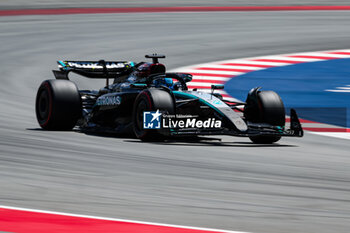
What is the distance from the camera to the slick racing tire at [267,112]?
1006 centimetres

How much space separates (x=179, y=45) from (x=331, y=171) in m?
14.7

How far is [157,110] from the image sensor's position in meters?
9.43

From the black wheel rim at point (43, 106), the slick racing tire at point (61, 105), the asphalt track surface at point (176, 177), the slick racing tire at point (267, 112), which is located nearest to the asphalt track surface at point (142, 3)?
the asphalt track surface at point (176, 177)

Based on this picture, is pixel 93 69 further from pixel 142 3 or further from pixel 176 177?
pixel 142 3

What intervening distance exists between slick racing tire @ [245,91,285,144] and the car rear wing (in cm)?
249

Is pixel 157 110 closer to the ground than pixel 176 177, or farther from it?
farther from it

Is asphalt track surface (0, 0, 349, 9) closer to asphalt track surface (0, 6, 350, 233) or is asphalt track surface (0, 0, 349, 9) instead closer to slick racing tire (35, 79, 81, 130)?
asphalt track surface (0, 6, 350, 233)

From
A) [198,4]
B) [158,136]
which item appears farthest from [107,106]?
[198,4]

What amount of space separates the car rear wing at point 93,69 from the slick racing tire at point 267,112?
98.2 inches

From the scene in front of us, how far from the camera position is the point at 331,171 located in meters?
8.04

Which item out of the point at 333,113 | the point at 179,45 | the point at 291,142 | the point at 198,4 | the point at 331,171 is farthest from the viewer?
the point at 198,4

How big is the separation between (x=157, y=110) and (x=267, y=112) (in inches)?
58.5

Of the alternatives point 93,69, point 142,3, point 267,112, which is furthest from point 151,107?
point 142,3

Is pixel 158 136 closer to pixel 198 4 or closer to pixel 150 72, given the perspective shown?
pixel 150 72
